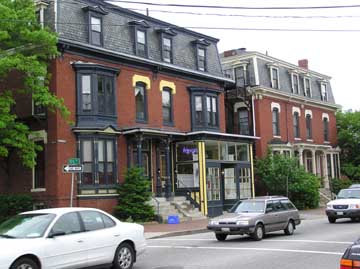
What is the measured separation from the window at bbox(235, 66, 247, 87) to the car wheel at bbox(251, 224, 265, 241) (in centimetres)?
2349

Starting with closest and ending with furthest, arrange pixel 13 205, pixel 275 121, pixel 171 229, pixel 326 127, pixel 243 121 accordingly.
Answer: pixel 171 229, pixel 13 205, pixel 243 121, pixel 275 121, pixel 326 127

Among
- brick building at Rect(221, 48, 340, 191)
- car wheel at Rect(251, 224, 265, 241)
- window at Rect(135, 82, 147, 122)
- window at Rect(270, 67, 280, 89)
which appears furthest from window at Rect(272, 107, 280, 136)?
car wheel at Rect(251, 224, 265, 241)

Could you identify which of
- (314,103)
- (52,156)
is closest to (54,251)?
(52,156)

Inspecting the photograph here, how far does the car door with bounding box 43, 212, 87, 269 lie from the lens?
10.5 meters

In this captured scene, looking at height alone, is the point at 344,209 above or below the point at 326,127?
below

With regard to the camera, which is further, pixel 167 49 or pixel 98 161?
pixel 167 49

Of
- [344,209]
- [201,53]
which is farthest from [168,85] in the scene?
[344,209]

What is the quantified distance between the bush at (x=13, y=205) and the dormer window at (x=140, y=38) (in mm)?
9890

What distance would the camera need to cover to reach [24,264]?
996 centimetres

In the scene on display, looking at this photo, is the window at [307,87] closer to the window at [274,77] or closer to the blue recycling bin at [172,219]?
the window at [274,77]

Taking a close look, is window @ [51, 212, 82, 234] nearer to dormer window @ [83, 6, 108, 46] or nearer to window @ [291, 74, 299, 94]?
dormer window @ [83, 6, 108, 46]

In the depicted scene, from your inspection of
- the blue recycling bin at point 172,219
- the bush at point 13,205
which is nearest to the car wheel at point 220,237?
the blue recycling bin at point 172,219

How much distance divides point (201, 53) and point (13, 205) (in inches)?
617

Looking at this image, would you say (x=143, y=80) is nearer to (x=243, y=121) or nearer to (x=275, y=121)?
(x=243, y=121)
